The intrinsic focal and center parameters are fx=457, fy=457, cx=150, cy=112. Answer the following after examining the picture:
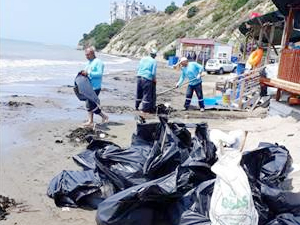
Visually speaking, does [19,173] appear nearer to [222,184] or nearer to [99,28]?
[222,184]

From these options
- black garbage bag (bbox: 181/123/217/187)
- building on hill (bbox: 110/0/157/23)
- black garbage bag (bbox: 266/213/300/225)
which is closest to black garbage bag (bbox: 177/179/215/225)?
black garbage bag (bbox: 181/123/217/187)

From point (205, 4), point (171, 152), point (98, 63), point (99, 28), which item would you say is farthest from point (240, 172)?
point (99, 28)

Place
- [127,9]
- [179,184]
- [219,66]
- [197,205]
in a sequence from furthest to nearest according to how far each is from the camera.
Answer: [127,9], [219,66], [179,184], [197,205]

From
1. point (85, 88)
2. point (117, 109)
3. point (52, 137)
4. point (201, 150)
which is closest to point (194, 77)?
point (117, 109)

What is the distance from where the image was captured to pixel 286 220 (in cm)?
Answer: 357

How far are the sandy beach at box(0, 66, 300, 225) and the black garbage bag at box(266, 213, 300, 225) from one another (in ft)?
2.63

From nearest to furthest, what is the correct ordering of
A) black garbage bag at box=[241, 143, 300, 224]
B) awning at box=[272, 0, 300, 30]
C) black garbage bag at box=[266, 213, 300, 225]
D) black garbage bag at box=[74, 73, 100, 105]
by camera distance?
black garbage bag at box=[266, 213, 300, 225] < black garbage bag at box=[241, 143, 300, 224] < black garbage bag at box=[74, 73, 100, 105] < awning at box=[272, 0, 300, 30]

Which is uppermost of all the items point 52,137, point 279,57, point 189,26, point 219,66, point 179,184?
point 279,57

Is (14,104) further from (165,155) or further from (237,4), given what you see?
(237,4)

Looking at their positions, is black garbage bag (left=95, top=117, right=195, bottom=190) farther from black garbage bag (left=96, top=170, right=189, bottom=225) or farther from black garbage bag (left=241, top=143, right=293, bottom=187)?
black garbage bag (left=241, top=143, right=293, bottom=187)

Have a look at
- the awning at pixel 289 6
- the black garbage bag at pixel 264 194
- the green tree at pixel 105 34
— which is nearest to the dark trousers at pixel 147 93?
the awning at pixel 289 6

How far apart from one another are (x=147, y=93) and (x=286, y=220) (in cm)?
682

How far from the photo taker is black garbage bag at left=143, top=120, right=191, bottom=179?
433 cm

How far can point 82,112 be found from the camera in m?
10.4
